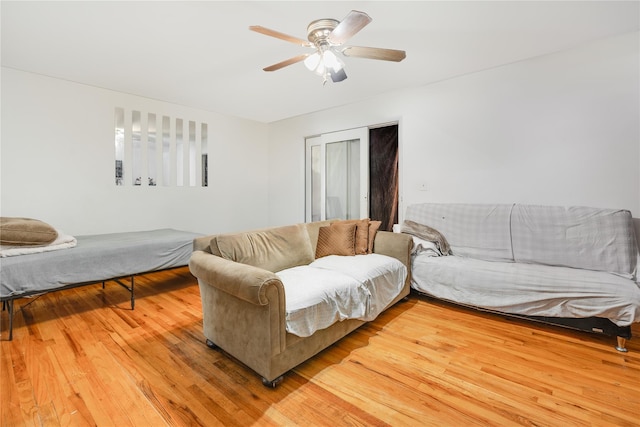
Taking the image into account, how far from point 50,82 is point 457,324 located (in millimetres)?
5068

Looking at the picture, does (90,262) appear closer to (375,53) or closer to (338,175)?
(375,53)

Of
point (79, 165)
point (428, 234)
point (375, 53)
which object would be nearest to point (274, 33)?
point (375, 53)

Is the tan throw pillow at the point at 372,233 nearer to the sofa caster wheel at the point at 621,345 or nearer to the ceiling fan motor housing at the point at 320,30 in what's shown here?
the ceiling fan motor housing at the point at 320,30

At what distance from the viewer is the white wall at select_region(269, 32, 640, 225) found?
2.58 metres

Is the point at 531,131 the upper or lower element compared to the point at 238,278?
upper

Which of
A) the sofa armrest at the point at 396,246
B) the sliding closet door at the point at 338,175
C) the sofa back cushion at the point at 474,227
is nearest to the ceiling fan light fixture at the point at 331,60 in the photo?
the sofa armrest at the point at 396,246

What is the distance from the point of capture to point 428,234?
10.4 ft

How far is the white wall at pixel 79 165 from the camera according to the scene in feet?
10.3

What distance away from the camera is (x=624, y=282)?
6.95ft

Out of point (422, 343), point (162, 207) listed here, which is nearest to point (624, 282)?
point (422, 343)

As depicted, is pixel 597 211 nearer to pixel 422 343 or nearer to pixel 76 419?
pixel 422 343

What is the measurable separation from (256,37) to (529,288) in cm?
315

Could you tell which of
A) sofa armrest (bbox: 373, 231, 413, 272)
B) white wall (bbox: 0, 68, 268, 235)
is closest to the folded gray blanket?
sofa armrest (bbox: 373, 231, 413, 272)

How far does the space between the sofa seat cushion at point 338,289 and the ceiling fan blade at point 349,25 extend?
1.65 meters
